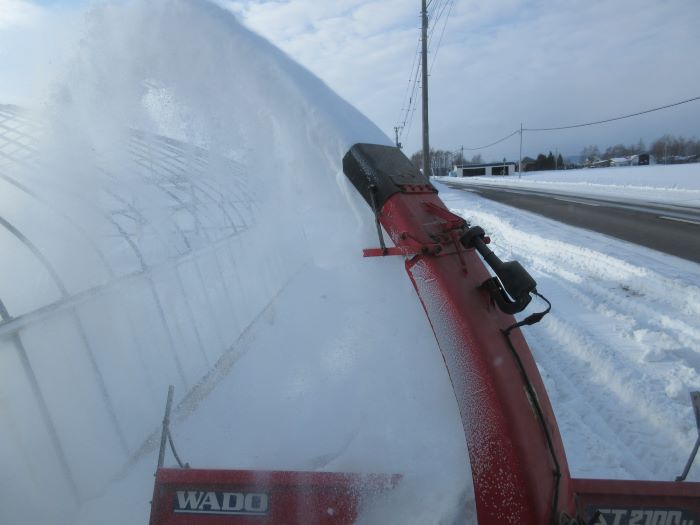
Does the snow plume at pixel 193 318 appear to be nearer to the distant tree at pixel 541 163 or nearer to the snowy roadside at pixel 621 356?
the snowy roadside at pixel 621 356

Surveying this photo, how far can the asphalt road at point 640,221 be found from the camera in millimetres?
10047

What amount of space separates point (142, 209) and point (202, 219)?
109 cm

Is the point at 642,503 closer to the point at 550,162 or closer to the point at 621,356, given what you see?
the point at 621,356

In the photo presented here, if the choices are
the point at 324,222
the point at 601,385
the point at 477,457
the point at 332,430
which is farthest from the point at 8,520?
the point at 601,385

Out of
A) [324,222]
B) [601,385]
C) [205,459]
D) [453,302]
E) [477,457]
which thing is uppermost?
[324,222]

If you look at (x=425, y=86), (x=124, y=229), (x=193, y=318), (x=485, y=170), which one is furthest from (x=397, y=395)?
(x=485, y=170)

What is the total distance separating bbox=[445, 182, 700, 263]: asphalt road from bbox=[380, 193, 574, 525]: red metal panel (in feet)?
29.8

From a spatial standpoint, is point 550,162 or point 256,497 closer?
point 256,497

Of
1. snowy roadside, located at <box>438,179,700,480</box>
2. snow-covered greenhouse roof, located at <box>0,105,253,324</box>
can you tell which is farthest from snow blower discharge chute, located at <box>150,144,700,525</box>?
snow-covered greenhouse roof, located at <box>0,105,253,324</box>

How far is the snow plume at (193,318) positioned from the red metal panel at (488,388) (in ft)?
1.94

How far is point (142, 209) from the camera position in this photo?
16.9ft

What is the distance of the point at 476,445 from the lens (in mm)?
1630

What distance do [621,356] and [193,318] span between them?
190 inches

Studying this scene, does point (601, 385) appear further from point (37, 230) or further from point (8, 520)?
point (37, 230)
